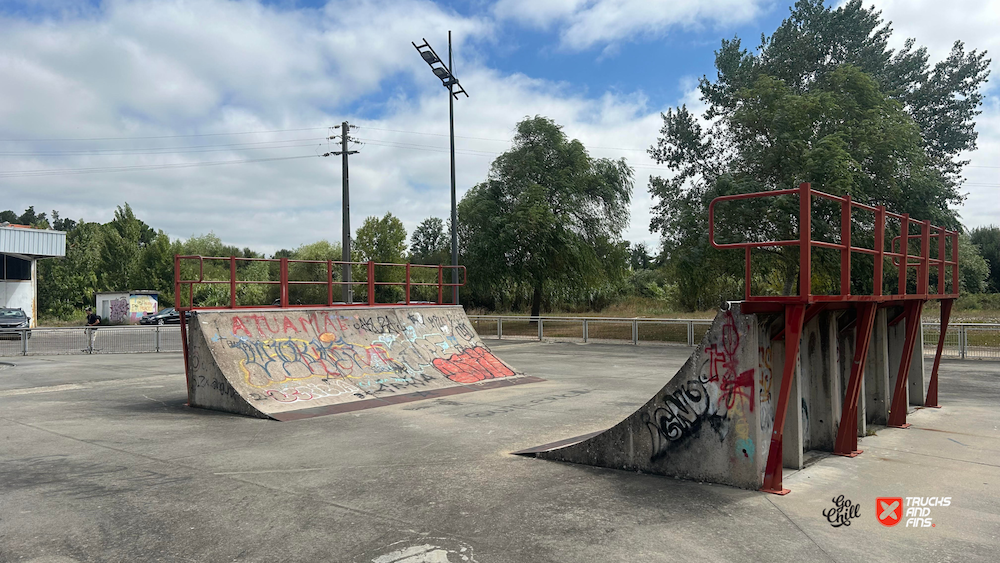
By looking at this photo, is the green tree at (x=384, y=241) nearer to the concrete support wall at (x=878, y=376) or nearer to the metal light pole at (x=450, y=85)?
the metal light pole at (x=450, y=85)

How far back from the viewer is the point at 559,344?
77.9 feet

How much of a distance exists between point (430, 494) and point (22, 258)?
1728 inches

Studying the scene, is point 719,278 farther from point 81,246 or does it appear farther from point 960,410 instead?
point 81,246

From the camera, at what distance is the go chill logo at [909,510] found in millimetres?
4902

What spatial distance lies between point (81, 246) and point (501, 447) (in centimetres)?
6877

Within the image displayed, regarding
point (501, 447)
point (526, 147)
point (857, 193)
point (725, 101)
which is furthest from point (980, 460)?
point (526, 147)

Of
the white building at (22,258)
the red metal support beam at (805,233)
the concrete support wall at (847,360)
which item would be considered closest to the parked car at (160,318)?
the white building at (22,258)

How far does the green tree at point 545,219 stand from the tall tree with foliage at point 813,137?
589cm

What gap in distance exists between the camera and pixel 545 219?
Result: 31.0 metres

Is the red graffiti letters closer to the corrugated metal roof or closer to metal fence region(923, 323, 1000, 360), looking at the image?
metal fence region(923, 323, 1000, 360)

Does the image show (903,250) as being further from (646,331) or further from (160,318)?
(160,318)

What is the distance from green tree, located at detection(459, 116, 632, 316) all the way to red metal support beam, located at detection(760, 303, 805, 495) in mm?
25282

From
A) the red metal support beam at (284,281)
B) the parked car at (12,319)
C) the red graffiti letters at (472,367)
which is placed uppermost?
the red metal support beam at (284,281)

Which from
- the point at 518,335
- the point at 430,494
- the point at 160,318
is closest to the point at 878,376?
the point at 430,494
